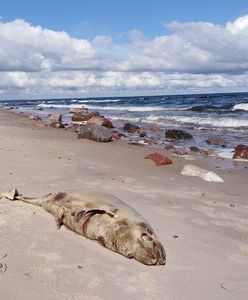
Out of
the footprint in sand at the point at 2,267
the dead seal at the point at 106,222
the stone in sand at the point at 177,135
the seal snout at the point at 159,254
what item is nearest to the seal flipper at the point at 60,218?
the dead seal at the point at 106,222

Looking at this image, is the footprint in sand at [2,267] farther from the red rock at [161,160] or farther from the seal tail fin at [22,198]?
the red rock at [161,160]

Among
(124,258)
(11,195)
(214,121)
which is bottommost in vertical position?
(214,121)

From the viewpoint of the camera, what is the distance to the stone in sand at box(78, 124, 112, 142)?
45.3 feet

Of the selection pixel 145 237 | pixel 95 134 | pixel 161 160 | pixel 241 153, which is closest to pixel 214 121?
pixel 95 134

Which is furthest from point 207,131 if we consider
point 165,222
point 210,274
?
point 210,274

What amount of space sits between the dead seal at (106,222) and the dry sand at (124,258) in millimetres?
87

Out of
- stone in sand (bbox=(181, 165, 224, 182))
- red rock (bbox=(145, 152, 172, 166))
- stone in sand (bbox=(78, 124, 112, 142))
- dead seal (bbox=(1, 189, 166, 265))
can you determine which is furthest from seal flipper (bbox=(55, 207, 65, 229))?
stone in sand (bbox=(78, 124, 112, 142))

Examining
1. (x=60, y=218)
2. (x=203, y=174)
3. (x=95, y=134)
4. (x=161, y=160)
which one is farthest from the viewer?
(x=95, y=134)

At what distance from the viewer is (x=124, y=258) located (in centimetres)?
380

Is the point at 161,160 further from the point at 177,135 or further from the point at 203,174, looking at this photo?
the point at 177,135

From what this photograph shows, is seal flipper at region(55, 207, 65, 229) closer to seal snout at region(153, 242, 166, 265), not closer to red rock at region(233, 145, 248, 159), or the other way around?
seal snout at region(153, 242, 166, 265)

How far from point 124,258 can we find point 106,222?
0.48 m

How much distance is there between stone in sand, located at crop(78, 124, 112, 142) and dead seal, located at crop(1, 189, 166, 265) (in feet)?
28.7

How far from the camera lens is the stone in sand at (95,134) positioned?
45.3 ft
